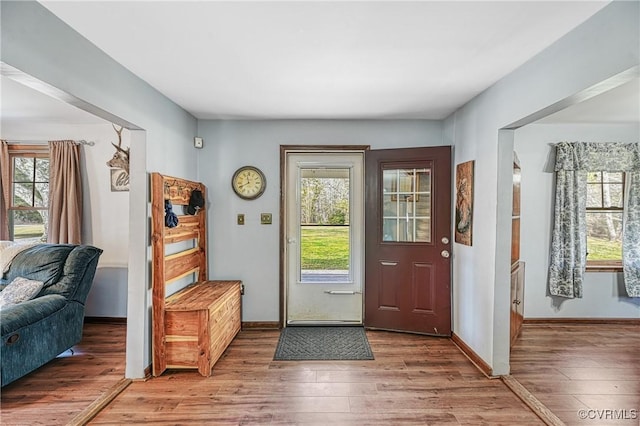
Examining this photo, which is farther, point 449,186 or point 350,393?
point 449,186

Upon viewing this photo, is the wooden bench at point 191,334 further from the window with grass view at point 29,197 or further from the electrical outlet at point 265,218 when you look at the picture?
the window with grass view at point 29,197

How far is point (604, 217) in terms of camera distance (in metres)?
4.03

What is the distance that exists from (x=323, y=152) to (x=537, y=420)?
2.97 m

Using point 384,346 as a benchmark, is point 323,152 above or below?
above

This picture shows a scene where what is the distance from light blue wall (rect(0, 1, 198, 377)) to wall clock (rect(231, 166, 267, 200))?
1.56 feet

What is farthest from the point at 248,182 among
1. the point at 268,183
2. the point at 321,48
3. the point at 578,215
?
the point at 578,215

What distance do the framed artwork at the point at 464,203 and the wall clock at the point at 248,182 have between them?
2.08 m

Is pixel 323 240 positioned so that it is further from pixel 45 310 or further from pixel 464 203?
pixel 45 310

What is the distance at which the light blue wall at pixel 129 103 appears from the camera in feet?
5.11

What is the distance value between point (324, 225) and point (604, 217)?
3.41 meters

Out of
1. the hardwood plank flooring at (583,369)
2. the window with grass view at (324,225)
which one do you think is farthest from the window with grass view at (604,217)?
the window with grass view at (324,225)

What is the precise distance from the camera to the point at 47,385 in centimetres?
257

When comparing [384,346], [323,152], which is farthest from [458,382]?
[323,152]

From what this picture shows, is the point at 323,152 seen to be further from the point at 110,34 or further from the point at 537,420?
the point at 537,420
